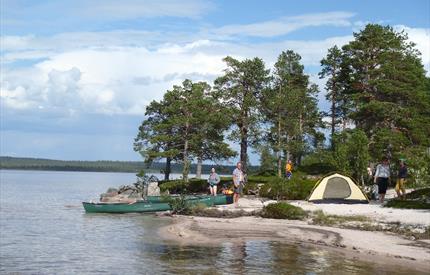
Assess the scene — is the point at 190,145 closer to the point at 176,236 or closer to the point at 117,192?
the point at 117,192

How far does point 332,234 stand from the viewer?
20.1 m

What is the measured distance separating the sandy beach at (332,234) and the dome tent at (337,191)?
4.64ft

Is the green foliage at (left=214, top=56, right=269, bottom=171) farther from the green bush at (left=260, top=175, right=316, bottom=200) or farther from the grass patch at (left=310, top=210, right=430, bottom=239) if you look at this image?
the grass patch at (left=310, top=210, right=430, bottom=239)

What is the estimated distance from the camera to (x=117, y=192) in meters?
49.6

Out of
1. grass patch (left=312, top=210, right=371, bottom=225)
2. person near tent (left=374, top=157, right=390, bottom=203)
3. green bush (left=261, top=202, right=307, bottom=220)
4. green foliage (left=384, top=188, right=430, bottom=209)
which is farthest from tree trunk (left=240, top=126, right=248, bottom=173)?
grass patch (left=312, top=210, right=371, bottom=225)

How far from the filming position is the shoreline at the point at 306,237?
16.3 m

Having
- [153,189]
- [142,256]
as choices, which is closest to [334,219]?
[142,256]

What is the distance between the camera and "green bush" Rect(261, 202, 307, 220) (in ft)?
83.0

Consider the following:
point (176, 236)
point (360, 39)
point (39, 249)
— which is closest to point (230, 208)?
point (176, 236)

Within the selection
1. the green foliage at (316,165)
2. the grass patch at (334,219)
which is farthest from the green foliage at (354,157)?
the green foliage at (316,165)

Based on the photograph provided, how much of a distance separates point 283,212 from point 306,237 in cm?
524

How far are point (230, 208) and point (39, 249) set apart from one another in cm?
1213

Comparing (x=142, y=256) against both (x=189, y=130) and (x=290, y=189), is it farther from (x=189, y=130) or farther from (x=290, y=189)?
(x=189, y=130)

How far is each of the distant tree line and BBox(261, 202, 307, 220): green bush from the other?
15517mm
